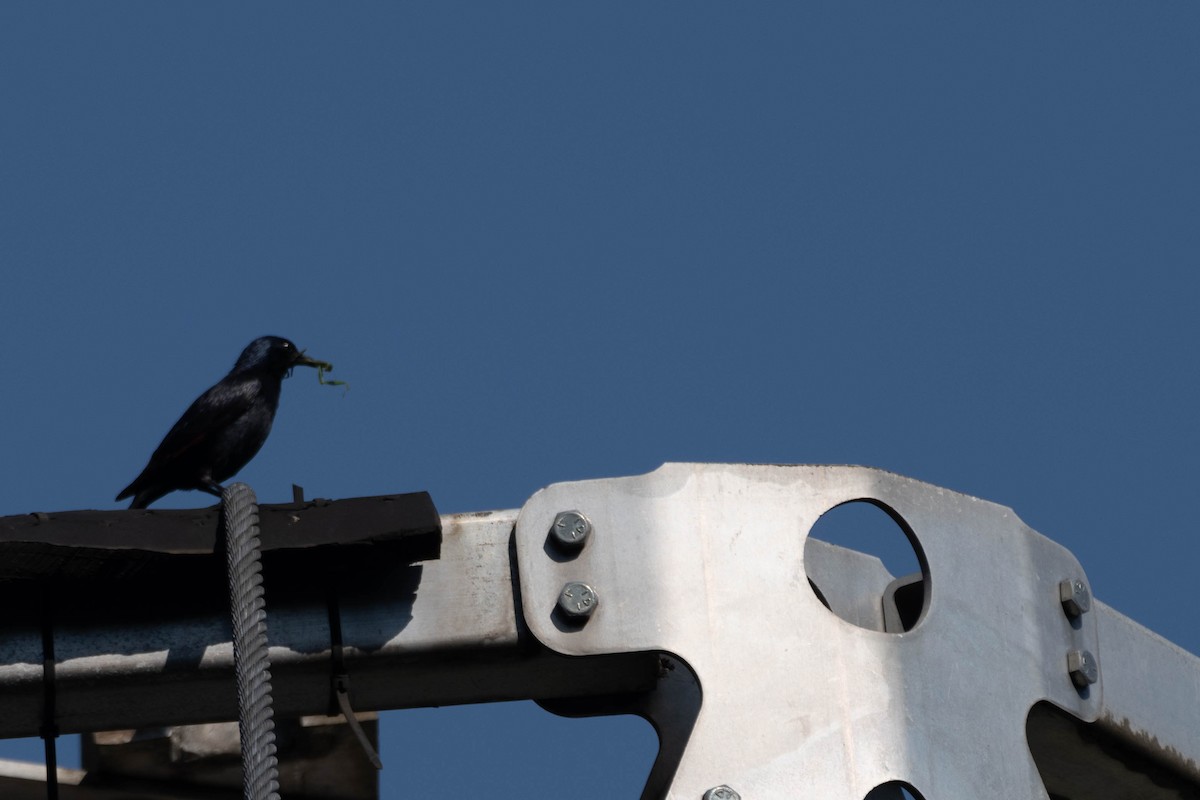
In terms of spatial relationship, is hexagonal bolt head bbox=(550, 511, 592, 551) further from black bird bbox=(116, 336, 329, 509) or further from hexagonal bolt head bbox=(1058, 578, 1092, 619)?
black bird bbox=(116, 336, 329, 509)

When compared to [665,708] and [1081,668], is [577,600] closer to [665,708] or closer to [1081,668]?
[665,708]

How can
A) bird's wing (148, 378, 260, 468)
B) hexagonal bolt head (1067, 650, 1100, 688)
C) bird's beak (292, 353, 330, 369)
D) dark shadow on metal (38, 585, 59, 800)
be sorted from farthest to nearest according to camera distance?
bird's beak (292, 353, 330, 369), bird's wing (148, 378, 260, 468), hexagonal bolt head (1067, 650, 1100, 688), dark shadow on metal (38, 585, 59, 800)

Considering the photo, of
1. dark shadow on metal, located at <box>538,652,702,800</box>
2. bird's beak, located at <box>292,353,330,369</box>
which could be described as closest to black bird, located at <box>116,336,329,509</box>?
bird's beak, located at <box>292,353,330,369</box>

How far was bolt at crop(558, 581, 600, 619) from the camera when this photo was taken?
163 inches

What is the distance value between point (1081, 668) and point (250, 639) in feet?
6.84

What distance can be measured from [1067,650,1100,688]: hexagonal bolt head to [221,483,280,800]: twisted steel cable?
201 centimetres

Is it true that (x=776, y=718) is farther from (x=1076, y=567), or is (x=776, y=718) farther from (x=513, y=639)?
(x=1076, y=567)

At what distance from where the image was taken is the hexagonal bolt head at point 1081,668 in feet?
15.4

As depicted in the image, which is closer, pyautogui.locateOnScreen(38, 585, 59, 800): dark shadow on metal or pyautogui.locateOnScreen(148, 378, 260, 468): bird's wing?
pyautogui.locateOnScreen(38, 585, 59, 800): dark shadow on metal

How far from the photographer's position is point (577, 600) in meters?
4.14

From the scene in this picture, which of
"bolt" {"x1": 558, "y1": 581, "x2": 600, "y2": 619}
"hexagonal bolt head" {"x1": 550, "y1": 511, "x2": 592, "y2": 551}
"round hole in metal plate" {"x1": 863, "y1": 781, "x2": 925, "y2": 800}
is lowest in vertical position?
"round hole in metal plate" {"x1": 863, "y1": 781, "x2": 925, "y2": 800}

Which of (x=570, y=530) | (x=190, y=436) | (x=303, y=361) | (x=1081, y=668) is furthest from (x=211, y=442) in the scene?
(x=1081, y=668)

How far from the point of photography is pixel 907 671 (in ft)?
14.0

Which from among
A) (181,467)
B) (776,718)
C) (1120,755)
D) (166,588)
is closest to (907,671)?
(776,718)
